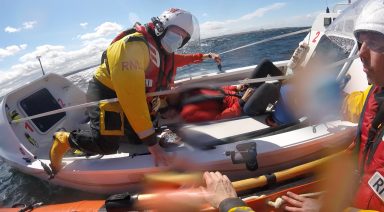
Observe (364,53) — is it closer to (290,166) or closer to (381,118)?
(381,118)

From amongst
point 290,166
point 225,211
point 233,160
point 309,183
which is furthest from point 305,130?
point 225,211

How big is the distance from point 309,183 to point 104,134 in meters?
1.81

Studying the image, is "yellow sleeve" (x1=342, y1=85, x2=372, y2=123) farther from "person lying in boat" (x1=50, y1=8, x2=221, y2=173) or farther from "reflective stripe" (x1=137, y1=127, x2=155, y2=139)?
"reflective stripe" (x1=137, y1=127, x2=155, y2=139)

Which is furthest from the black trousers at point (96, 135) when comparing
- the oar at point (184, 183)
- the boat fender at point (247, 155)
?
the boat fender at point (247, 155)

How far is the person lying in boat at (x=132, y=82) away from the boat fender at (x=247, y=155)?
1.98 feet

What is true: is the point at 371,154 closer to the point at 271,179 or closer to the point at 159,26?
the point at 271,179

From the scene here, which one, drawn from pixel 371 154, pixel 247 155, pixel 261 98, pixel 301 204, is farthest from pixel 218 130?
pixel 371 154

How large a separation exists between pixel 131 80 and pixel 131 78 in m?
0.02

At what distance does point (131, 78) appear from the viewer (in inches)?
92.6

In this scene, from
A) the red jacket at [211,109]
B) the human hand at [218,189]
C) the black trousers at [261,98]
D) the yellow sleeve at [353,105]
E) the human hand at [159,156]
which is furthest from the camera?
the red jacket at [211,109]

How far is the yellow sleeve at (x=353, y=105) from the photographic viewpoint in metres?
2.33

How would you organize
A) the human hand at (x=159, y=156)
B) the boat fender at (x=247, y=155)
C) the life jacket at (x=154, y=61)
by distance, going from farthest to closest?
the life jacket at (x=154, y=61) < the human hand at (x=159, y=156) < the boat fender at (x=247, y=155)

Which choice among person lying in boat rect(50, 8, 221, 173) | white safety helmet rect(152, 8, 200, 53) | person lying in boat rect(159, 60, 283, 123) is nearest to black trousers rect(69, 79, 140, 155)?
person lying in boat rect(50, 8, 221, 173)

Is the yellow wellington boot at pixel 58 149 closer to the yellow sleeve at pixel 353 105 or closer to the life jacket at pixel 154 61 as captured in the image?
the life jacket at pixel 154 61
